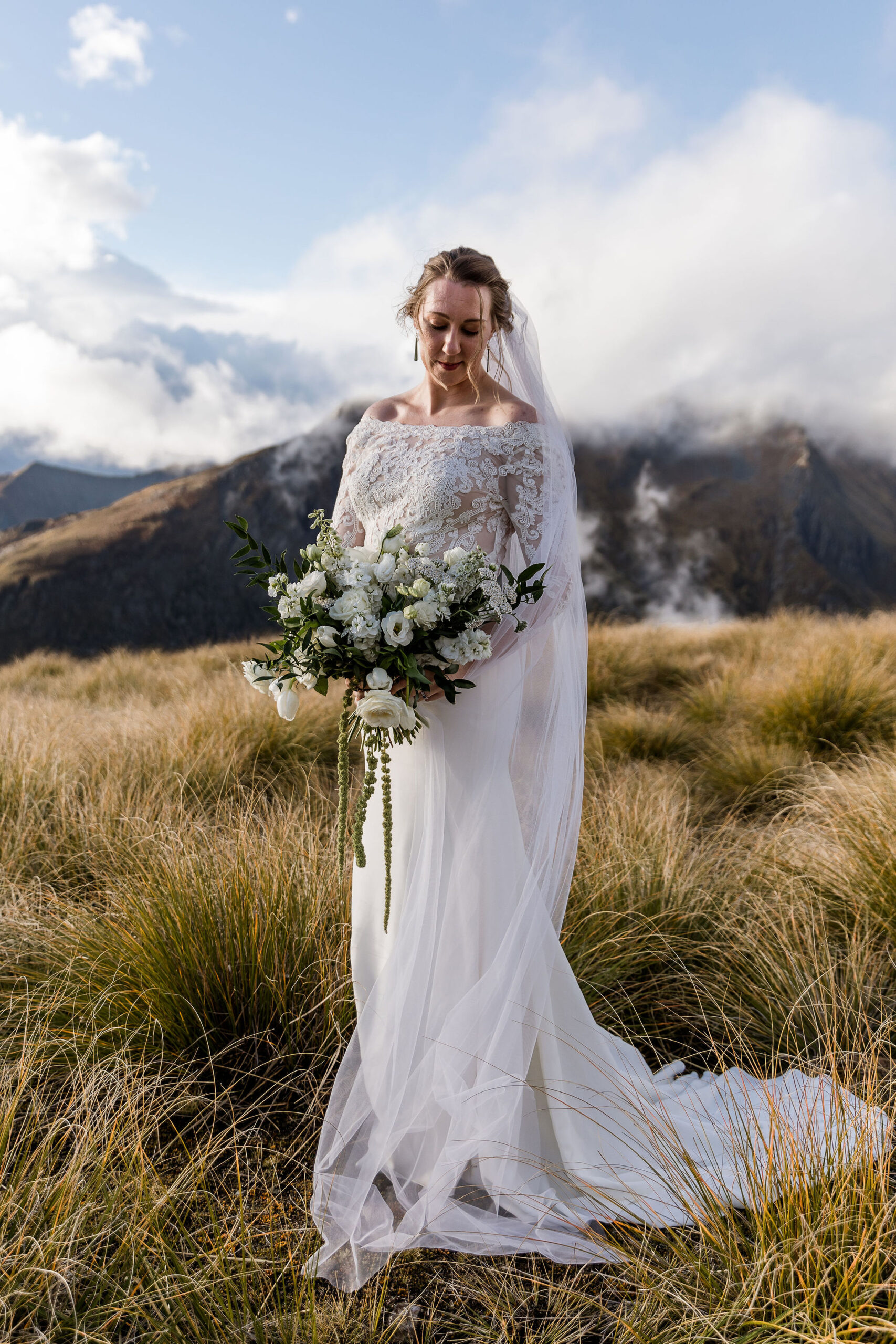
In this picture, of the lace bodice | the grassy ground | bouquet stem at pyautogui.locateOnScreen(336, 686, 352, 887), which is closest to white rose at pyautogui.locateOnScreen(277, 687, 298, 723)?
bouquet stem at pyautogui.locateOnScreen(336, 686, 352, 887)

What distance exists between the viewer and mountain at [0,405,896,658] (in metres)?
57.2

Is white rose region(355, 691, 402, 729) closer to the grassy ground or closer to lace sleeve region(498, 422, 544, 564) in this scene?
lace sleeve region(498, 422, 544, 564)

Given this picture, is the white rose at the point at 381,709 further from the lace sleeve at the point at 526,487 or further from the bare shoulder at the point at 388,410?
the bare shoulder at the point at 388,410

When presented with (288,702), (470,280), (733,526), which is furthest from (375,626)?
(733,526)

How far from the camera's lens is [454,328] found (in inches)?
94.5

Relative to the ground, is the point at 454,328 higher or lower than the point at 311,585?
higher

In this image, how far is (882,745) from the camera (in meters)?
5.18

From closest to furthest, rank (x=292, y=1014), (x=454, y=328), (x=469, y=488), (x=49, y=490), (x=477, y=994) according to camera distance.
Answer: (x=477, y=994) < (x=469, y=488) < (x=454, y=328) < (x=292, y=1014) < (x=49, y=490)

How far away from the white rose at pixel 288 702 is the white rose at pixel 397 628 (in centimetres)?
31

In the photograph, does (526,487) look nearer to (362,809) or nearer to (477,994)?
(362,809)

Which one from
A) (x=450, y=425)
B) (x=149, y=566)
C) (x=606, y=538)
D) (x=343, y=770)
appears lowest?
(x=343, y=770)

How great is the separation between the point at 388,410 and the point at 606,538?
108m

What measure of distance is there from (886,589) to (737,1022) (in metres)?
121

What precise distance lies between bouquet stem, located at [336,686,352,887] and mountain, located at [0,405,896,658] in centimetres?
3299
